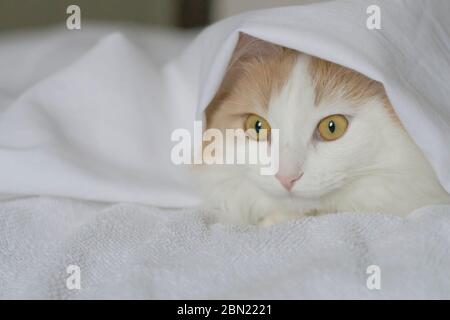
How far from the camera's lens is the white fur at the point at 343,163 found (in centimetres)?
106

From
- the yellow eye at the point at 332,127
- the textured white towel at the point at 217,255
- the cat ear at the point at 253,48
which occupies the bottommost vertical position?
the textured white towel at the point at 217,255

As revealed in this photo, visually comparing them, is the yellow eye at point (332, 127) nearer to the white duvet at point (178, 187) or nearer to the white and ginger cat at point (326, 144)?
the white and ginger cat at point (326, 144)

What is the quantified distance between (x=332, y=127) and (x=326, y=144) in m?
0.04

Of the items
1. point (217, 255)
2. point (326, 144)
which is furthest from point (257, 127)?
point (217, 255)

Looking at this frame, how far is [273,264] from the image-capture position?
0.94m

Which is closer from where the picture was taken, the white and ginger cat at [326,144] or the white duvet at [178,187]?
the white duvet at [178,187]

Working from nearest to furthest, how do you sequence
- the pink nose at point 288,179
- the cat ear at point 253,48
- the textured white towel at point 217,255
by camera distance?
the textured white towel at point 217,255
the pink nose at point 288,179
the cat ear at point 253,48

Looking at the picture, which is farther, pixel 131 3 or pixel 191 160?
pixel 131 3

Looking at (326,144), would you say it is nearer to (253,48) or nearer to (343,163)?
(343,163)

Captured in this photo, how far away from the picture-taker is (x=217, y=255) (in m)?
Answer: 0.98

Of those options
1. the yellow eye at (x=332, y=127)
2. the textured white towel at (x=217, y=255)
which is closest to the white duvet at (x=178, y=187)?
the textured white towel at (x=217, y=255)
